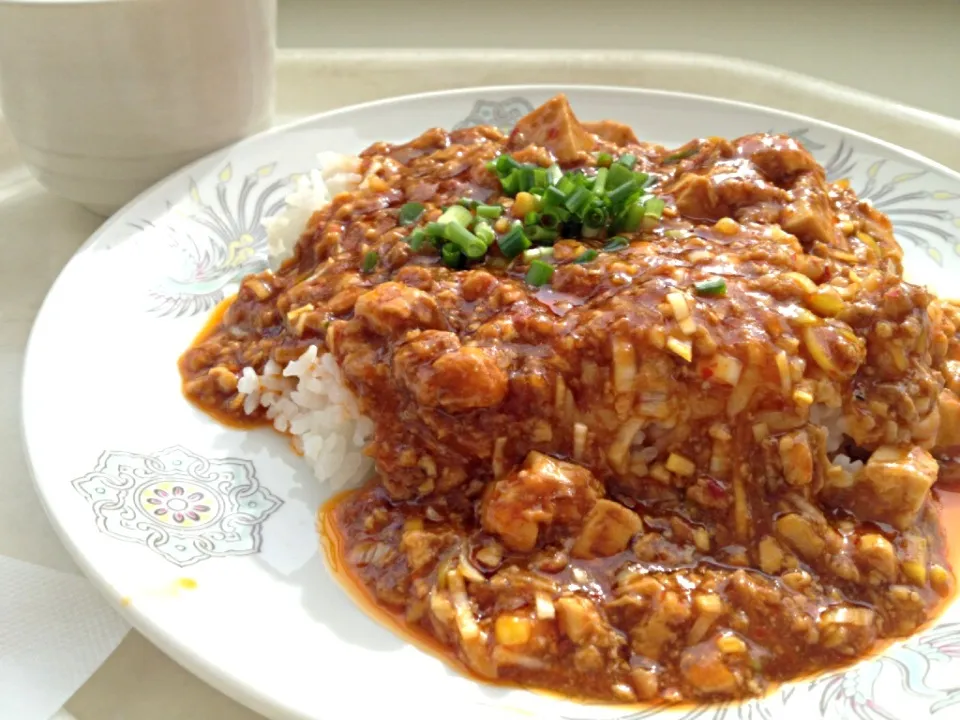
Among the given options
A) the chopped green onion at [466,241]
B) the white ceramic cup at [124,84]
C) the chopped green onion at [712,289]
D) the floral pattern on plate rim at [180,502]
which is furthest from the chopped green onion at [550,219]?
the white ceramic cup at [124,84]

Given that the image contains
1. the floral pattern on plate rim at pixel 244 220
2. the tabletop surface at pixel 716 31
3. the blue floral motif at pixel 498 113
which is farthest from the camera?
the tabletop surface at pixel 716 31

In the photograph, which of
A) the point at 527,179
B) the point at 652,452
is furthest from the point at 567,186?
the point at 652,452

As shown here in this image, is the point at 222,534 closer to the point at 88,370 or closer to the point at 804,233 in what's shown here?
the point at 88,370

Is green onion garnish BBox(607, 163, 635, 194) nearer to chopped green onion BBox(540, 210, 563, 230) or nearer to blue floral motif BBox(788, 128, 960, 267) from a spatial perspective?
chopped green onion BBox(540, 210, 563, 230)

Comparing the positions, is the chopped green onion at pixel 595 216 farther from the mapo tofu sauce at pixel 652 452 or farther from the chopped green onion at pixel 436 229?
the chopped green onion at pixel 436 229

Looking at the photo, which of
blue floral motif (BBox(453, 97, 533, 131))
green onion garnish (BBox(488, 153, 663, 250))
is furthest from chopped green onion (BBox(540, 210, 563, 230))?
blue floral motif (BBox(453, 97, 533, 131))
